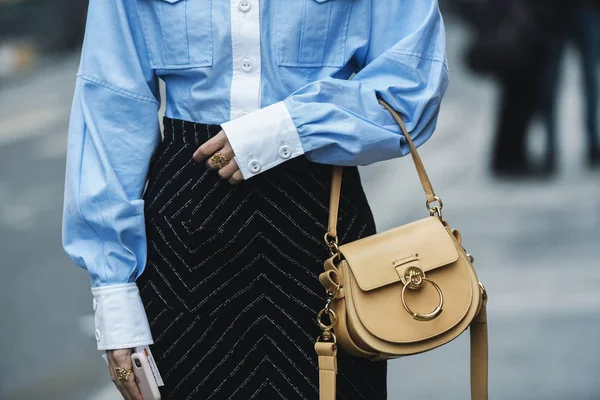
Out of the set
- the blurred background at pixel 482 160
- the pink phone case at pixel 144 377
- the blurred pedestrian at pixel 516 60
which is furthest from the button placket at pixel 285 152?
the blurred pedestrian at pixel 516 60

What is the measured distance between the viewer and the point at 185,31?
1939mm

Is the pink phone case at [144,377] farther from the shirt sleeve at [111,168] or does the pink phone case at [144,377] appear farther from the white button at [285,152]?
the white button at [285,152]

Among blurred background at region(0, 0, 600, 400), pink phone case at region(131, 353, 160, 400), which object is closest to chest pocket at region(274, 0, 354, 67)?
pink phone case at region(131, 353, 160, 400)

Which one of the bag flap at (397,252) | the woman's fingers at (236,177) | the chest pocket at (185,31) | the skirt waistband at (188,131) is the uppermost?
the chest pocket at (185,31)

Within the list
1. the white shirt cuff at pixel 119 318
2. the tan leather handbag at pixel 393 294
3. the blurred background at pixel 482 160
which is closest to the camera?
the tan leather handbag at pixel 393 294

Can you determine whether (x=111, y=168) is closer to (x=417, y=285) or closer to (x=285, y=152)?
(x=285, y=152)

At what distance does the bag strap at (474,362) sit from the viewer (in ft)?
5.96

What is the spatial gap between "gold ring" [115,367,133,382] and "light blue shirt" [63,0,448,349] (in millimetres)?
44

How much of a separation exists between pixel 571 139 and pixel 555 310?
3.14ft

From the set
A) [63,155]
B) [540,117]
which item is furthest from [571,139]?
[63,155]

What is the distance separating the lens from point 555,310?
15.7 ft

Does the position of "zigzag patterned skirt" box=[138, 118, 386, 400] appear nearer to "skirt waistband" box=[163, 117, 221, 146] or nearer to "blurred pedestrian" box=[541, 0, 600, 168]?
"skirt waistband" box=[163, 117, 221, 146]

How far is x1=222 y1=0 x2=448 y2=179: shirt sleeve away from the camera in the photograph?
184 centimetres

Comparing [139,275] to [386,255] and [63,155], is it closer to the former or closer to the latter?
[386,255]
